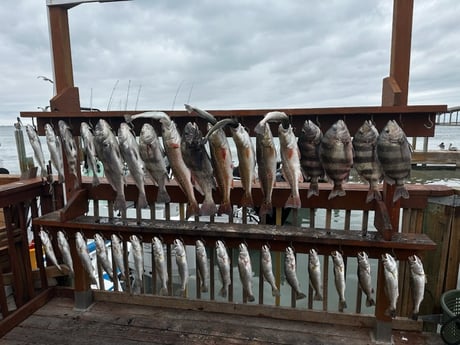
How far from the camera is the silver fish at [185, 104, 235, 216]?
176 centimetres

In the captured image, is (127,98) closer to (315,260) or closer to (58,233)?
(58,233)

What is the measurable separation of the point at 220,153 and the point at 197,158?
0.47ft

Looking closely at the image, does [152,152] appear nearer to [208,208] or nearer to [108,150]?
[108,150]

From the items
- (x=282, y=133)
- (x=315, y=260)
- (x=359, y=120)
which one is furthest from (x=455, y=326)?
(x=282, y=133)

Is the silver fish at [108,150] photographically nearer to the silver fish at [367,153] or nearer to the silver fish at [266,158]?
the silver fish at [266,158]

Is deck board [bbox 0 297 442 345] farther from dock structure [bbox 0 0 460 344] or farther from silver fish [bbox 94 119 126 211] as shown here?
silver fish [bbox 94 119 126 211]

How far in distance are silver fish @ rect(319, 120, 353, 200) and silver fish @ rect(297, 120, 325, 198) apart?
0.12 feet

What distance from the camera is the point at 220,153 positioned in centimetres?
181

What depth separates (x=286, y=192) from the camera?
236 centimetres

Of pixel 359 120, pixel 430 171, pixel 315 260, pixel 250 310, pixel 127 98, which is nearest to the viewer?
pixel 359 120

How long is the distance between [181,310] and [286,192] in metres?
1.42

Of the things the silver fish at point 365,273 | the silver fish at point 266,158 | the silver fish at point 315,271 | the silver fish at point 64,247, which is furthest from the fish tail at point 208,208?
the silver fish at point 64,247

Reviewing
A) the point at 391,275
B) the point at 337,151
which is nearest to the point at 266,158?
the point at 337,151

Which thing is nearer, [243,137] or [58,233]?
[243,137]
